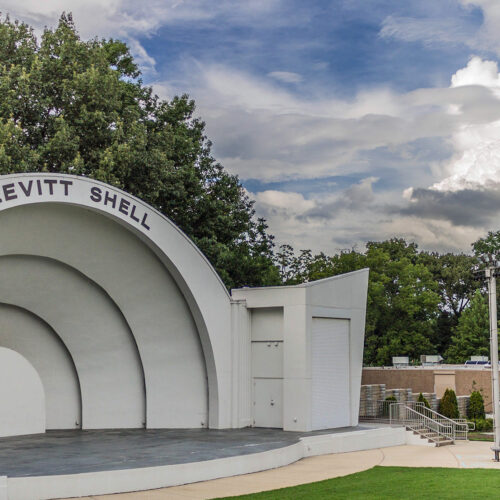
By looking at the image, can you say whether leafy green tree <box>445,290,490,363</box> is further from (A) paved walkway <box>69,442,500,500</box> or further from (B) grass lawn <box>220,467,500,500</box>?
(B) grass lawn <box>220,467,500,500</box>

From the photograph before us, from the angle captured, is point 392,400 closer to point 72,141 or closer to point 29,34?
point 72,141

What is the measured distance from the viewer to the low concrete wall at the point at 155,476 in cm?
1499

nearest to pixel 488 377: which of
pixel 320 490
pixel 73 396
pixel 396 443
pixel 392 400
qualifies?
pixel 392 400

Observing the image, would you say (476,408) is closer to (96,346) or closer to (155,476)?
(96,346)

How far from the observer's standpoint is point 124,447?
2047 cm

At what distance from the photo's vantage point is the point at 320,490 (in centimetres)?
1650

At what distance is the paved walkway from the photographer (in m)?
16.3

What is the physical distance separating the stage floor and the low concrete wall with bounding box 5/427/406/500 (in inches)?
13.2

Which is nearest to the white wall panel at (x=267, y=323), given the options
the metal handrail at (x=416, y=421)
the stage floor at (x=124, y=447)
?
the stage floor at (x=124, y=447)

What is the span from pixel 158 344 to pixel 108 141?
1195 cm

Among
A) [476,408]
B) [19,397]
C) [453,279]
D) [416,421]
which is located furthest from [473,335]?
[19,397]

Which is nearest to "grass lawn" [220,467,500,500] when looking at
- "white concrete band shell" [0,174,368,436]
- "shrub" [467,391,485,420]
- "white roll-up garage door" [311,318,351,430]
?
"white roll-up garage door" [311,318,351,430]

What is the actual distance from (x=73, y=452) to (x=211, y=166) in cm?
2279

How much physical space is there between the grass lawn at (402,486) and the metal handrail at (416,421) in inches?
312
